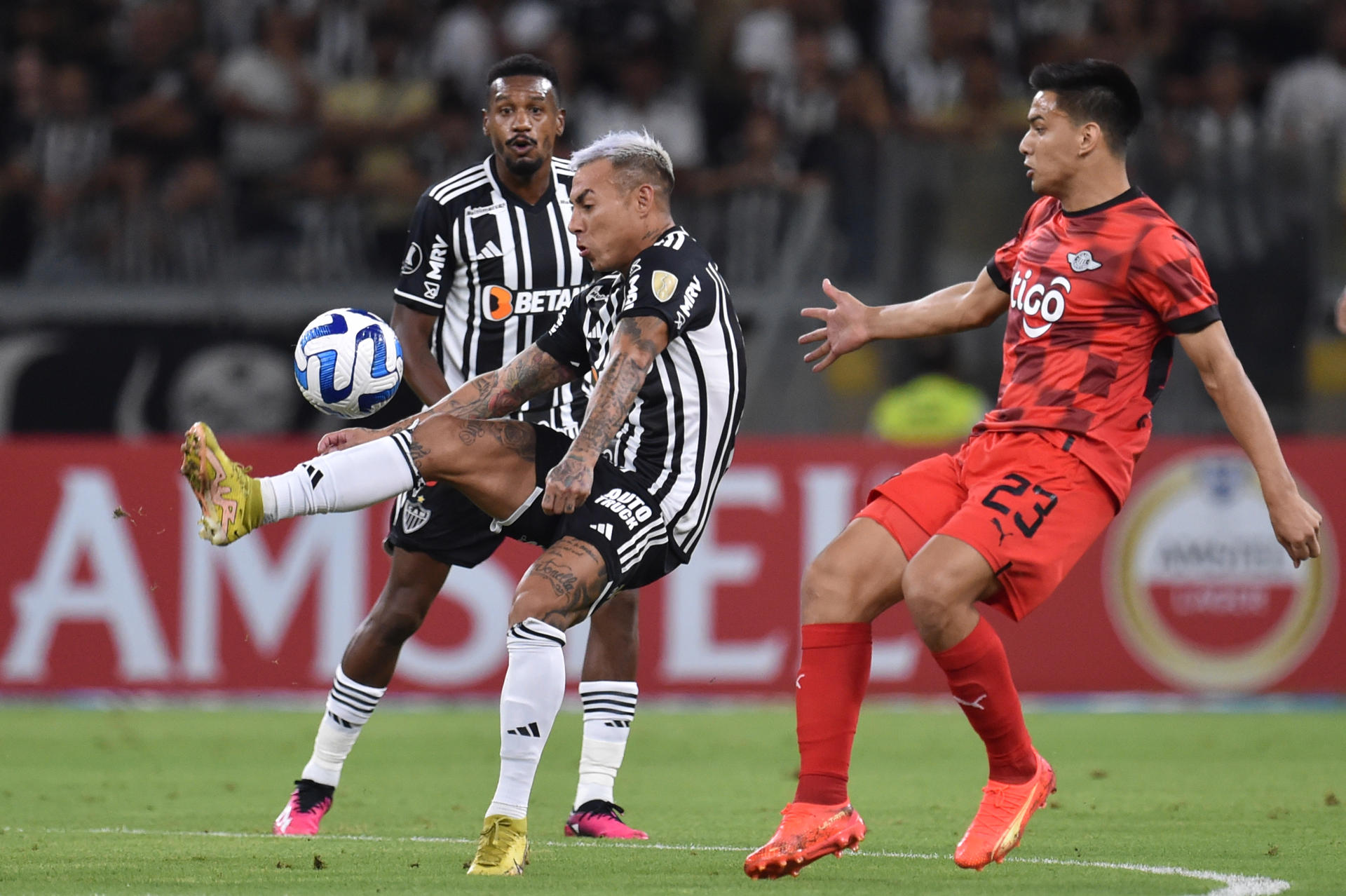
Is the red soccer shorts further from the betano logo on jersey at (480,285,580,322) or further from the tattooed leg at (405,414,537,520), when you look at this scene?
the betano logo on jersey at (480,285,580,322)

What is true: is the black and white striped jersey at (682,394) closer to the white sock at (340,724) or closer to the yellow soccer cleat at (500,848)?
the yellow soccer cleat at (500,848)

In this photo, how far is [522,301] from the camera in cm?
644

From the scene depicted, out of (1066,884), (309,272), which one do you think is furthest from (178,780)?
(309,272)

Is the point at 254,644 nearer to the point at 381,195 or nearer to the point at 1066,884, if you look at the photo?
the point at 381,195

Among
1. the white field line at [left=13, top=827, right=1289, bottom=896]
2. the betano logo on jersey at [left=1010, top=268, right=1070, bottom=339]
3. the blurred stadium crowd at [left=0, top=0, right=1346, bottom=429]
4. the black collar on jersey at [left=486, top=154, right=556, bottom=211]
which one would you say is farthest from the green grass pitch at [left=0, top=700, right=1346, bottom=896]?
the blurred stadium crowd at [left=0, top=0, right=1346, bottom=429]

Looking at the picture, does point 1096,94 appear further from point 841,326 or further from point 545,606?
point 545,606

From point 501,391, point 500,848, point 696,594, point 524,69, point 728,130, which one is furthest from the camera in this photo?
point 728,130

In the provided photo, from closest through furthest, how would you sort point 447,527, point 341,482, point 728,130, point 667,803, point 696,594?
point 341,482
point 447,527
point 667,803
point 696,594
point 728,130

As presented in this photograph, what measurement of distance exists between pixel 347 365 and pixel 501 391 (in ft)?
1.56

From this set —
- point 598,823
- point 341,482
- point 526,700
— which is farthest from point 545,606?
point 598,823

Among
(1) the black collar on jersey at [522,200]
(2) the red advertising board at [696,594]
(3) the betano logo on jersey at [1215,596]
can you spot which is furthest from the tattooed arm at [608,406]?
(3) the betano logo on jersey at [1215,596]

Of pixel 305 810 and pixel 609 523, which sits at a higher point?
pixel 609 523

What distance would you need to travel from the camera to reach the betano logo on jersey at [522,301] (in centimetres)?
644

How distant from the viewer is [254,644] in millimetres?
10469
